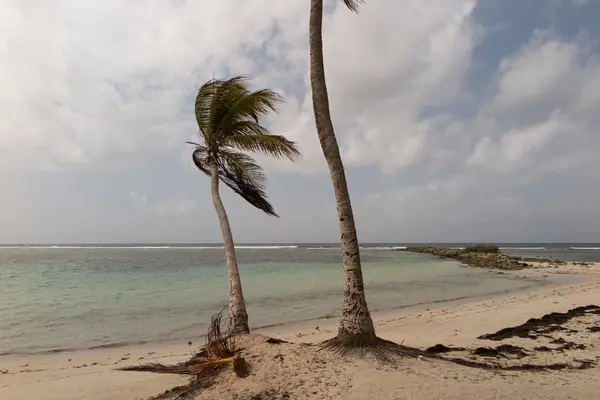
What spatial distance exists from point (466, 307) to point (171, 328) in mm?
11546

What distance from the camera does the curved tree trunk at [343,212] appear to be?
705 centimetres

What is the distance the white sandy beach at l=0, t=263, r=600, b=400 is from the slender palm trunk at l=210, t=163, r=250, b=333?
973 millimetres

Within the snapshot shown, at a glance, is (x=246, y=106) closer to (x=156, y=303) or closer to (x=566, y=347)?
(x=566, y=347)

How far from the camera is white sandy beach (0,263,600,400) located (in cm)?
581

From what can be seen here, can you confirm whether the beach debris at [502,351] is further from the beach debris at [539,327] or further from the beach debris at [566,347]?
the beach debris at [539,327]

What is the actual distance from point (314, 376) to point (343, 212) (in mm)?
2641

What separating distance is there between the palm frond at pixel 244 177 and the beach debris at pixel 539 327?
642 centimetres

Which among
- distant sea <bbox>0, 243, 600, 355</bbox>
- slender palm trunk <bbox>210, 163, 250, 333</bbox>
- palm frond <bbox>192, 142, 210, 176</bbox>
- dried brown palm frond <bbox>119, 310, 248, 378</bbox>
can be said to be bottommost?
distant sea <bbox>0, 243, 600, 355</bbox>

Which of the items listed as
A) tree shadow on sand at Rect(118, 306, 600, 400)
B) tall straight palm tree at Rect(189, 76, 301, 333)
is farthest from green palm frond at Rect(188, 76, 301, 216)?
tree shadow on sand at Rect(118, 306, 600, 400)

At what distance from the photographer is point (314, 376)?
20.2 feet

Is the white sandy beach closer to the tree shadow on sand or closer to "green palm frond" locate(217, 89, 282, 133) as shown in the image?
the tree shadow on sand

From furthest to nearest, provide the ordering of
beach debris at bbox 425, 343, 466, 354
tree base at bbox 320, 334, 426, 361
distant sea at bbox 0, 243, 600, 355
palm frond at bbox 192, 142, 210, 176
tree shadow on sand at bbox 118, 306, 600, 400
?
distant sea at bbox 0, 243, 600, 355 < palm frond at bbox 192, 142, 210, 176 < beach debris at bbox 425, 343, 466, 354 < tree base at bbox 320, 334, 426, 361 < tree shadow on sand at bbox 118, 306, 600, 400

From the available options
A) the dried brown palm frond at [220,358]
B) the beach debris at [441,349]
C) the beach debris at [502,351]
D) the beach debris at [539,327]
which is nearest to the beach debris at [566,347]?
the beach debris at [502,351]

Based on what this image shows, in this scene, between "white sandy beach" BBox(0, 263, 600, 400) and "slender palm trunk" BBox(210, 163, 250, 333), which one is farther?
"slender palm trunk" BBox(210, 163, 250, 333)
